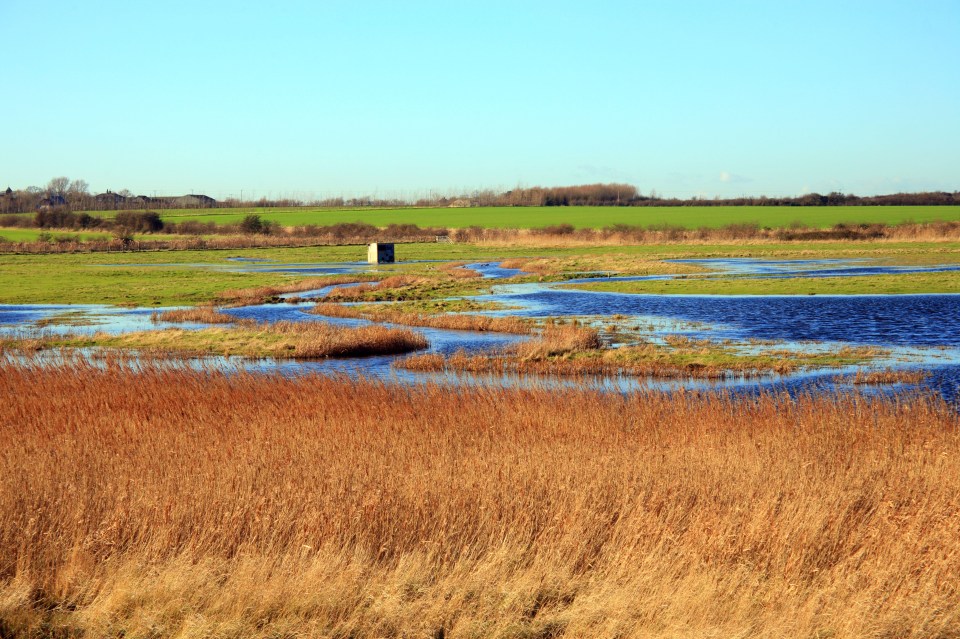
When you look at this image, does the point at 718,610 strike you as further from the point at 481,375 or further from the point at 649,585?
the point at 481,375

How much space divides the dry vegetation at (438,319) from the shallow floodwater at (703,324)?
919 mm

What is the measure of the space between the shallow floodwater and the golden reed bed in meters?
6.89

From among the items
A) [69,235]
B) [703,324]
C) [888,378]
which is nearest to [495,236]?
[69,235]

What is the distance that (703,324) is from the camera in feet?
130

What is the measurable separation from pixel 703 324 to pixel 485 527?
2997 centimetres

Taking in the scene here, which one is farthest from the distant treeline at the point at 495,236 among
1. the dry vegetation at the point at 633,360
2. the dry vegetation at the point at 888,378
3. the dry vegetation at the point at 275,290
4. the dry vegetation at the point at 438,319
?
the dry vegetation at the point at 888,378

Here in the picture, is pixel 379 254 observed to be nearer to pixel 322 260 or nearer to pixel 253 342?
pixel 322 260

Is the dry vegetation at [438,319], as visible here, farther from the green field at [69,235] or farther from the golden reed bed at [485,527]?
the green field at [69,235]

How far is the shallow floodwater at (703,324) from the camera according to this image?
2611 centimetres

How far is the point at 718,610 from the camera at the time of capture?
30.5 feet

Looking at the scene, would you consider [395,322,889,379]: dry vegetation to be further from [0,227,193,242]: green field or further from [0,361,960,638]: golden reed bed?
[0,227,193,242]: green field

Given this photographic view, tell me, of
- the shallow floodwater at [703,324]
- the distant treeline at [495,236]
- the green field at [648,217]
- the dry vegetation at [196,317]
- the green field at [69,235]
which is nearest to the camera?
the shallow floodwater at [703,324]

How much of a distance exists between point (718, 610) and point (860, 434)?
7746 mm

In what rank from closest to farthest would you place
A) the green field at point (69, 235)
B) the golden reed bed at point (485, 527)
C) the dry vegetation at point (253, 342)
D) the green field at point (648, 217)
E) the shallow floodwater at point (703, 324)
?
the golden reed bed at point (485, 527), the shallow floodwater at point (703, 324), the dry vegetation at point (253, 342), the green field at point (69, 235), the green field at point (648, 217)
